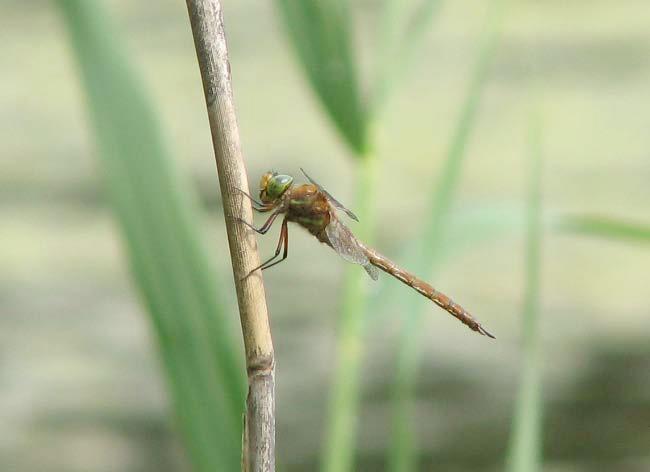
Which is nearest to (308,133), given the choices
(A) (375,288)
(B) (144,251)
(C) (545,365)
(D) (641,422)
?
(C) (545,365)

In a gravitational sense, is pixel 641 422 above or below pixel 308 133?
below

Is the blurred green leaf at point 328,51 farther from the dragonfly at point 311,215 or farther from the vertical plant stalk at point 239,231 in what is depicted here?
the vertical plant stalk at point 239,231

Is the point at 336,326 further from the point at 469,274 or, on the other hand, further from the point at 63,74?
the point at 63,74

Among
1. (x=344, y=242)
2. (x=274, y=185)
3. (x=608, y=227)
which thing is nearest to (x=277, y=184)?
(x=274, y=185)

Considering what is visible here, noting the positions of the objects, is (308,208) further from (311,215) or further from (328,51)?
(328,51)

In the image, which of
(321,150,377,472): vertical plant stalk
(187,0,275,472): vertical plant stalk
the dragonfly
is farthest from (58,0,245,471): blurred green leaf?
(187,0,275,472): vertical plant stalk

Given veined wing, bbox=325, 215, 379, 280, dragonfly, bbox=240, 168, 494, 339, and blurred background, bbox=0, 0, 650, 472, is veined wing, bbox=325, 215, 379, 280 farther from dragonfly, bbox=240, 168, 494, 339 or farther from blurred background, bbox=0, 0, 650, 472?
blurred background, bbox=0, 0, 650, 472

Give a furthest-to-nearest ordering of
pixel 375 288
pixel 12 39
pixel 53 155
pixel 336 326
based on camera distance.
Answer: pixel 12 39 < pixel 53 155 < pixel 336 326 < pixel 375 288
